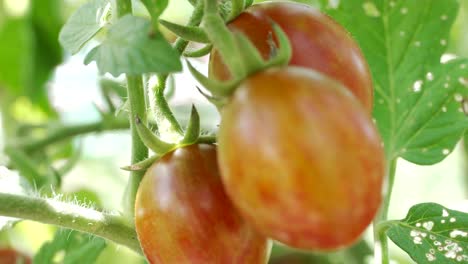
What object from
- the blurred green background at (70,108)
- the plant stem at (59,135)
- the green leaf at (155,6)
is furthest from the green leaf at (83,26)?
the blurred green background at (70,108)

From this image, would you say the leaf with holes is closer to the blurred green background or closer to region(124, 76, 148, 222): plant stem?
region(124, 76, 148, 222): plant stem

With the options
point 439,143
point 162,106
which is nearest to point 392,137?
point 439,143

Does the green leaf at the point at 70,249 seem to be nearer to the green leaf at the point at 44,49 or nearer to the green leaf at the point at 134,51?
the green leaf at the point at 134,51

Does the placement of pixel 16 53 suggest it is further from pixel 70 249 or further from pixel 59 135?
pixel 70 249

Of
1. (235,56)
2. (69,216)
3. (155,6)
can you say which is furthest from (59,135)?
(235,56)

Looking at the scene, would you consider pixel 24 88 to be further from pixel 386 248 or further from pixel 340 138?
pixel 340 138

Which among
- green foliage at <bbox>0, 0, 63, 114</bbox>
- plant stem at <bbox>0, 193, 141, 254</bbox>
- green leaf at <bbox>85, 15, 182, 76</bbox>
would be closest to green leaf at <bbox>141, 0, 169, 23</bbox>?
green leaf at <bbox>85, 15, 182, 76</bbox>
